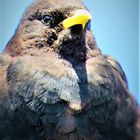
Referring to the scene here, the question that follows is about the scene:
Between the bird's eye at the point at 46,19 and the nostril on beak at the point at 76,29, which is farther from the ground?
the bird's eye at the point at 46,19

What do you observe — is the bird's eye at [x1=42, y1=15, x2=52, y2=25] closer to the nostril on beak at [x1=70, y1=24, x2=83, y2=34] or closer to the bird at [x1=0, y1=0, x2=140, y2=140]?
the bird at [x1=0, y1=0, x2=140, y2=140]

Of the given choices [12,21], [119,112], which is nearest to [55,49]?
[119,112]

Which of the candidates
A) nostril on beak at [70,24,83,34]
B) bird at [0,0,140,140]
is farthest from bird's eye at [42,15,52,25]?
nostril on beak at [70,24,83,34]

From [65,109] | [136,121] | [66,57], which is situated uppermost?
[66,57]

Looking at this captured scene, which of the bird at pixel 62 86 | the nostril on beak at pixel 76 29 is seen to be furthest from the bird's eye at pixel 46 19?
the nostril on beak at pixel 76 29

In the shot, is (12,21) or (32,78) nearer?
(32,78)

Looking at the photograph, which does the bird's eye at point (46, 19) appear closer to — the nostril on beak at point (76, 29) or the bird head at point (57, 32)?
the bird head at point (57, 32)

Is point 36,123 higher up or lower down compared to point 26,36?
lower down

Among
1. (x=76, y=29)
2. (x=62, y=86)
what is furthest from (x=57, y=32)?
(x=62, y=86)

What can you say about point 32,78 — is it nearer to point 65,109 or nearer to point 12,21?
point 65,109
